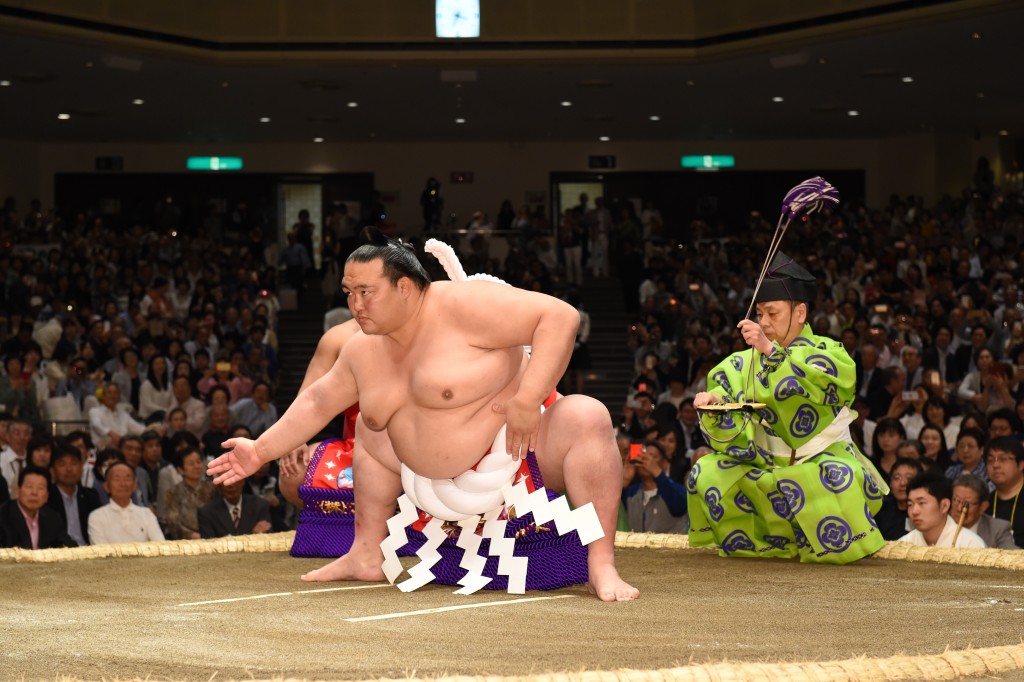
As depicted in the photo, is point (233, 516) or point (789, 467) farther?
→ point (233, 516)

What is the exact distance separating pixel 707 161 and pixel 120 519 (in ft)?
35.6

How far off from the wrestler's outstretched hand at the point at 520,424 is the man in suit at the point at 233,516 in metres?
2.04

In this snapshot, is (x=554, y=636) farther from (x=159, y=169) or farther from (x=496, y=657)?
(x=159, y=169)

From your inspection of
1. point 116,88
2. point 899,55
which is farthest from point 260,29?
point 899,55

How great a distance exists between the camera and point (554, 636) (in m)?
1.85

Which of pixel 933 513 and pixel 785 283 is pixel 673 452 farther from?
pixel 785 283

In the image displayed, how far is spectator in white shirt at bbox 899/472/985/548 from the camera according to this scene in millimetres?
3176

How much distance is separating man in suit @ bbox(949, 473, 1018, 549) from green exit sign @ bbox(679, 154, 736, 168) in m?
10.8

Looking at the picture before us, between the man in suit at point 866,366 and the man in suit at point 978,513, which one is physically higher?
the man in suit at point 866,366

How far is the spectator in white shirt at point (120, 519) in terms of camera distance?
13.1 ft

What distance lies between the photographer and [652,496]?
407cm

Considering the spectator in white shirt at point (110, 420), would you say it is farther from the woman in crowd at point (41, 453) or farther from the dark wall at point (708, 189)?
the dark wall at point (708, 189)

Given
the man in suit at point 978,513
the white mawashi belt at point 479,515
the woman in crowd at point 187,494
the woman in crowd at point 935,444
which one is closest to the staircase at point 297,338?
the woman in crowd at point 187,494

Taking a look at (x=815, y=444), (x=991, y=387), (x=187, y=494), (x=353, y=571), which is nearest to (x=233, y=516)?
(x=187, y=494)
